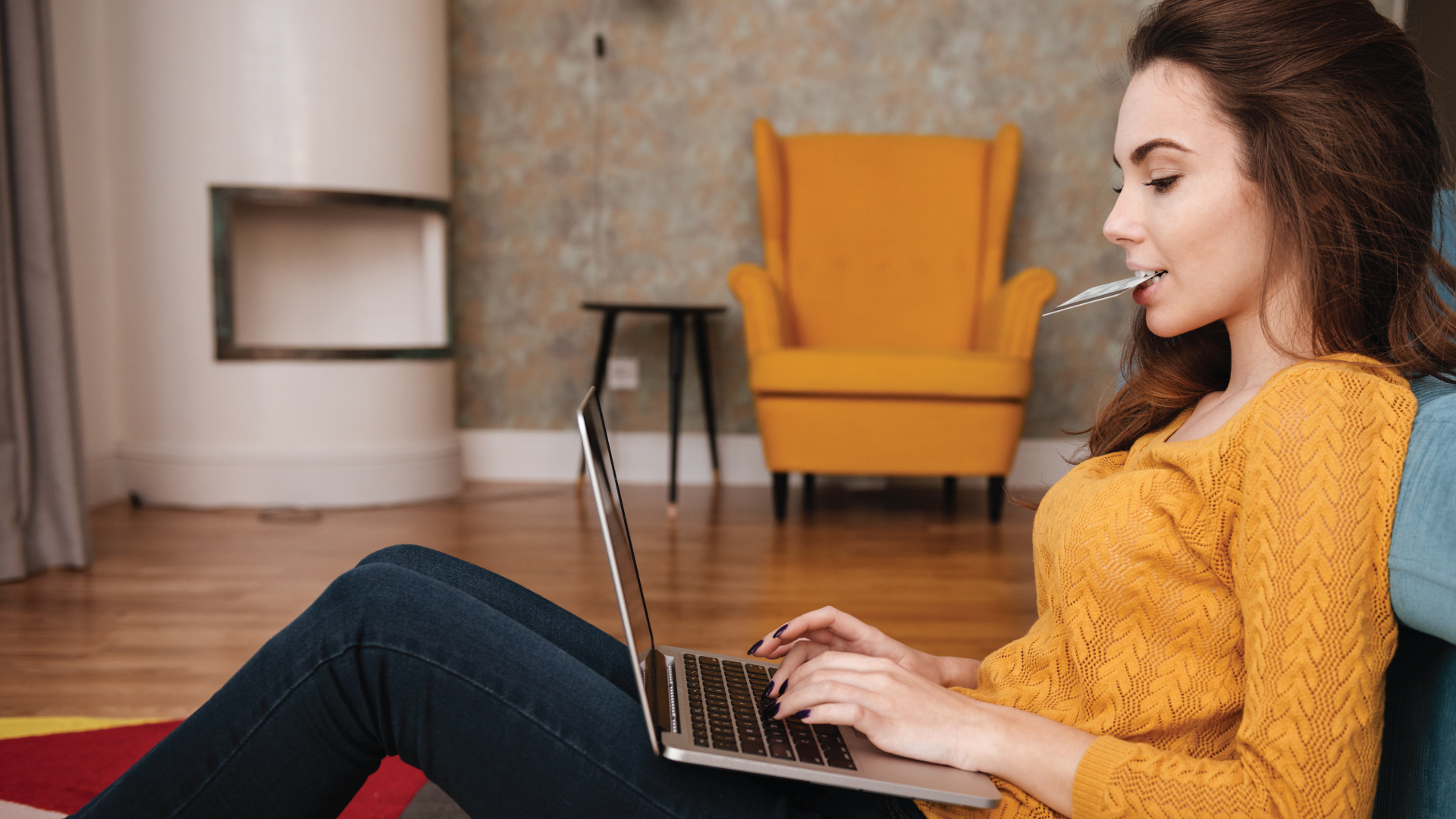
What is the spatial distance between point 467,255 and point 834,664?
3318 millimetres

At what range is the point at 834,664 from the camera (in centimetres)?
68

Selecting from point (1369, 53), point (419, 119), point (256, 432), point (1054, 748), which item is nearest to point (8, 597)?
point (256, 432)

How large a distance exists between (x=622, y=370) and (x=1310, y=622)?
328 centimetres

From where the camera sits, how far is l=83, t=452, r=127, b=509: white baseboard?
3076mm

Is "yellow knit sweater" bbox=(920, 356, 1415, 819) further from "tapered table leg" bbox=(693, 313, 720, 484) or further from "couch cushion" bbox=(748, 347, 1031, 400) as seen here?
"tapered table leg" bbox=(693, 313, 720, 484)

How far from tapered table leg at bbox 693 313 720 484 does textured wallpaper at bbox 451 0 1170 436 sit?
14 centimetres

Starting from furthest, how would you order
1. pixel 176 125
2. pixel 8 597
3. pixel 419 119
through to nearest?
1. pixel 419 119
2. pixel 176 125
3. pixel 8 597

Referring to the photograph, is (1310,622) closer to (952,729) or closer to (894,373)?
(952,729)

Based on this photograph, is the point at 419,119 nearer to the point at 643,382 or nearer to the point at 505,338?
the point at 505,338

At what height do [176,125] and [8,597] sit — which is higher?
[176,125]

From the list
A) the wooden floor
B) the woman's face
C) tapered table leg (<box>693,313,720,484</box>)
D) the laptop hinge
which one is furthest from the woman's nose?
tapered table leg (<box>693,313,720,484</box>)

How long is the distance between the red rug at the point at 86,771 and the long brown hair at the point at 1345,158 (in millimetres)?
1042

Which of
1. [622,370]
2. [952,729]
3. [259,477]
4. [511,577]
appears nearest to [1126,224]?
[952,729]

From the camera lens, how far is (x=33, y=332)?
2.31 meters
